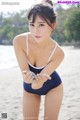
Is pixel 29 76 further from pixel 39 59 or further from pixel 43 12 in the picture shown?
pixel 43 12

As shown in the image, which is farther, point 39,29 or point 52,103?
point 52,103

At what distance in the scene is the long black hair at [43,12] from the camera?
1255mm

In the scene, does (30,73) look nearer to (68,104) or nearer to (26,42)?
(26,42)

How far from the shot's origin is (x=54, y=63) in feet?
4.32

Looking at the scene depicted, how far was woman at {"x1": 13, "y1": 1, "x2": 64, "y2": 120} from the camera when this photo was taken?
1.26 metres

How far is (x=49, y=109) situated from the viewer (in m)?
1.41

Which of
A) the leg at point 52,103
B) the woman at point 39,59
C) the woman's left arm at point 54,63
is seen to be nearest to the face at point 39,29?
the woman at point 39,59

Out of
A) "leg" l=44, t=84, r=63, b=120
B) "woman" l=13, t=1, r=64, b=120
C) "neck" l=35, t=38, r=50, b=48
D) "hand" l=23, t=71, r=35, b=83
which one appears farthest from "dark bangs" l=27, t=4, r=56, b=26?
"leg" l=44, t=84, r=63, b=120

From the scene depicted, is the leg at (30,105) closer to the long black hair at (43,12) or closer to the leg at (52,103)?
the leg at (52,103)

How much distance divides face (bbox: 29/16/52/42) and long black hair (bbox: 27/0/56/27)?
2 cm

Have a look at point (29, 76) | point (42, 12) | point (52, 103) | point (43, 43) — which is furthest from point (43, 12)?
point (52, 103)

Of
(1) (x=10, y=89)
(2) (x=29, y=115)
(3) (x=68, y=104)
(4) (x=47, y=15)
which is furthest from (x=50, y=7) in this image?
(1) (x=10, y=89)

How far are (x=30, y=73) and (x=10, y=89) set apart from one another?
9.16 feet

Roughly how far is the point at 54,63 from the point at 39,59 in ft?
0.29
